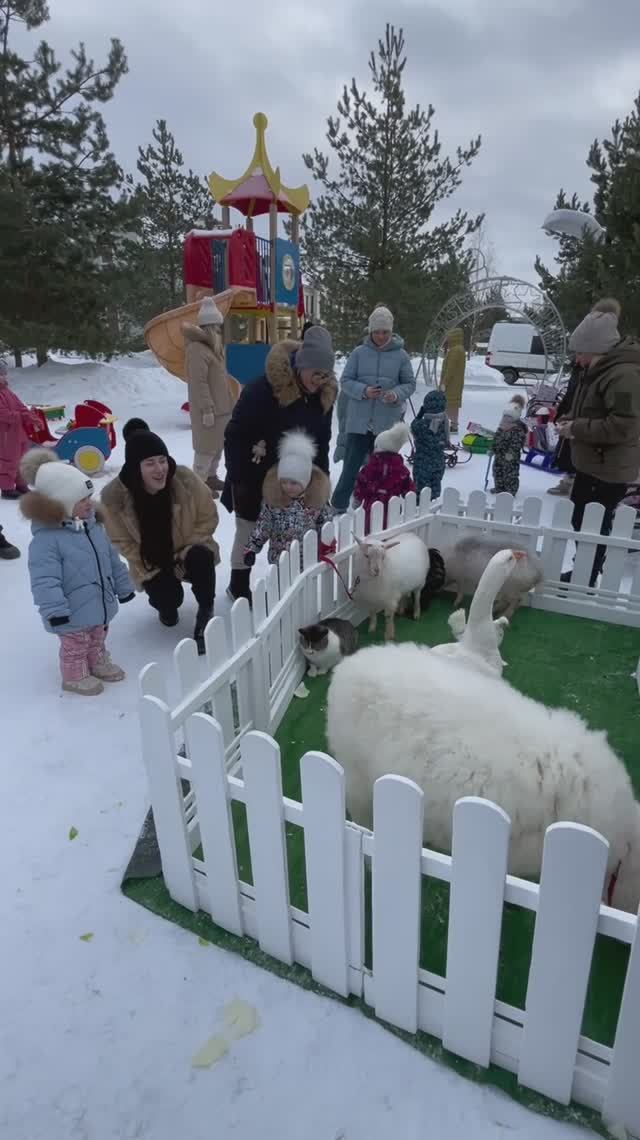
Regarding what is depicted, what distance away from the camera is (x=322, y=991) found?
1818 millimetres

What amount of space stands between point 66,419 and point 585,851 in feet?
42.4

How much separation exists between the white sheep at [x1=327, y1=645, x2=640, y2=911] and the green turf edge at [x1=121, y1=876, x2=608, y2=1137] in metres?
0.52

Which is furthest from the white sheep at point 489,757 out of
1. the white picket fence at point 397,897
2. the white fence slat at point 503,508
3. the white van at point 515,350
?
the white van at point 515,350

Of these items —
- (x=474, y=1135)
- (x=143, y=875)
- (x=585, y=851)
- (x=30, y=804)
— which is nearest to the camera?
(x=585, y=851)

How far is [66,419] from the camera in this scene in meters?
12.2

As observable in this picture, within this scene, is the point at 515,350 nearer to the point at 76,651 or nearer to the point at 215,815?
the point at 76,651

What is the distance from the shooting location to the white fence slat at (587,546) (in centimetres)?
415

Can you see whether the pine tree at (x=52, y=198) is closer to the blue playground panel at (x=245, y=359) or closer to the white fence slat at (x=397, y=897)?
the blue playground panel at (x=245, y=359)

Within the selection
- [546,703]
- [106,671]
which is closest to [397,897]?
[546,703]

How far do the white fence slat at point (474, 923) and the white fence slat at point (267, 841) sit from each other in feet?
1.68

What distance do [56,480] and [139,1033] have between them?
97.2 inches

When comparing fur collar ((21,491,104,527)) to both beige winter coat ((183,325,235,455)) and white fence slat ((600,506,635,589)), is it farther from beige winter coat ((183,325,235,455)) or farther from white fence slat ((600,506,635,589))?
beige winter coat ((183,325,235,455))

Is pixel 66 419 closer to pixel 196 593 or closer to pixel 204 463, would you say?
pixel 204 463

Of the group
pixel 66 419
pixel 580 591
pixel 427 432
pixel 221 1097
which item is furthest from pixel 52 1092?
pixel 66 419
